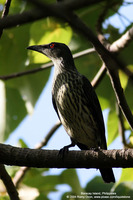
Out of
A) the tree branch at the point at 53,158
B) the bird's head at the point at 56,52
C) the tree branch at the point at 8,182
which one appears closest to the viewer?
the tree branch at the point at 53,158

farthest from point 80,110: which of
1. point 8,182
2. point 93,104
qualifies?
point 8,182

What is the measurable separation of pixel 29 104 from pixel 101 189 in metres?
1.29

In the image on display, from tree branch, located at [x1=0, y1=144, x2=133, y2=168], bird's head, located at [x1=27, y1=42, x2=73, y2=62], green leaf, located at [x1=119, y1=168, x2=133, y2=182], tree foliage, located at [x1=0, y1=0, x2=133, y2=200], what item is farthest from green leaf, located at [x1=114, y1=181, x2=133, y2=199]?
bird's head, located at [x1=27, y1=42, x2=73, y2=62]

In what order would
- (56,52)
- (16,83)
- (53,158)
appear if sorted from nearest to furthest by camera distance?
(53,158), (16,83), (56,52)

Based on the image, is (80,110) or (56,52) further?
(56,52)

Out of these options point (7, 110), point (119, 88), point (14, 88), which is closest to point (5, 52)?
point (14, 88)

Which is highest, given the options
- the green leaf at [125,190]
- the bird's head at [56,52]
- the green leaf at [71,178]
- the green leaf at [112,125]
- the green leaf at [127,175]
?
the bird's head at [56,52]

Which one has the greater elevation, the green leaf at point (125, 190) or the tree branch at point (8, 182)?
the tree branch at point (8, 182)

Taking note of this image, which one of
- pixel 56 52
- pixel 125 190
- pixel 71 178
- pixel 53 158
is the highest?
pixel 53 158

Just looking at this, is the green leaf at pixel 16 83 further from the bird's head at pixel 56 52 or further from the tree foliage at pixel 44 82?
the bird's head at pixel 56 52

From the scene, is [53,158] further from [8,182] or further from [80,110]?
[80,110]

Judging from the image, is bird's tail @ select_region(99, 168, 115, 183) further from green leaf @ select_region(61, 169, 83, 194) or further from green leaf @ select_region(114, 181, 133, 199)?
green leaf @ select_region(114, 181, 133, 199)

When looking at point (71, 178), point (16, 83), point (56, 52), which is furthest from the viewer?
point (56, 52)

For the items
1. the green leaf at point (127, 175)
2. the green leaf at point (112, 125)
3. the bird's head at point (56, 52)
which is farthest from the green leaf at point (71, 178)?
the bird's head at point (56, 52)
